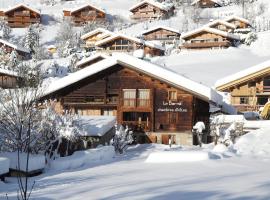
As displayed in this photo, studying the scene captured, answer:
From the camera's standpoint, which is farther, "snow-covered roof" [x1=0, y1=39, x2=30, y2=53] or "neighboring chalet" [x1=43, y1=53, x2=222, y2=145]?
"snow-covered roof" [x1=0, y1=39, x2=30, y2=53]

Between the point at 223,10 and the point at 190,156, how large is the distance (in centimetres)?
8896

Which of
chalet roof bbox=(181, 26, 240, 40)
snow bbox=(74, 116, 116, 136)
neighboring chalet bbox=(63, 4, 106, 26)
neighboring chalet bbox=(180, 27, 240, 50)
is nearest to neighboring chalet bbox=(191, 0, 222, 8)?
neighboring chalet bbox=(63, 4, 106, 26)

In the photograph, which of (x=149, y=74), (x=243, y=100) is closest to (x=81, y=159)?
(x=149, y=74)

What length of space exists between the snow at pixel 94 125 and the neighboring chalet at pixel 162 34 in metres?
50.8

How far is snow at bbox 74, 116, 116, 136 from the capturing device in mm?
21100

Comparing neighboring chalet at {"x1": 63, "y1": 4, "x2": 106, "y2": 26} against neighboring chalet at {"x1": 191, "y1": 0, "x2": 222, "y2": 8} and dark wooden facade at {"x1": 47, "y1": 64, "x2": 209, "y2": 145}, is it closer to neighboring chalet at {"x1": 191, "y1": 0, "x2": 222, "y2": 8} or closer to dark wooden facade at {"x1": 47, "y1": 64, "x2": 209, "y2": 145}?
neighboring chalet at {"x1": 191, "y1": 0, "x2": 222, "y2": 8}

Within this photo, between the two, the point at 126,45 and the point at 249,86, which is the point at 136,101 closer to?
the point at 249,86

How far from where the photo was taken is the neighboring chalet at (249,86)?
32156mm

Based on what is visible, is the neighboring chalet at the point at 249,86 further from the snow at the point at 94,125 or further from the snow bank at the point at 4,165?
the snow bank at the point at 4,165

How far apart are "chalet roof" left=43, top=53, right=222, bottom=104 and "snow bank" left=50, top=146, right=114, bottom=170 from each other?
30.6 feet

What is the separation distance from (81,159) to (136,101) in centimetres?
1315

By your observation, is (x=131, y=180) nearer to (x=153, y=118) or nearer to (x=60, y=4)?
(x=153, y=118)

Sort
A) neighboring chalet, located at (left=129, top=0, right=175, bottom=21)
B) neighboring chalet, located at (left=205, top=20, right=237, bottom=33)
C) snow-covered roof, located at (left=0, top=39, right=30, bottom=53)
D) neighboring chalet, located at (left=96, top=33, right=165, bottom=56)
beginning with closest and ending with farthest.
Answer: neighboring chalet, located at (left=96, top=33, right=165, bottom=56), snow-covered roof, located at (left=0, top=39, right=30, bottom=53), neighboring chalet, located at (left=205, top=20, right=237, bottom=33), neighboring chalet, located at (left=129, top=0, right=175, bottom=21)

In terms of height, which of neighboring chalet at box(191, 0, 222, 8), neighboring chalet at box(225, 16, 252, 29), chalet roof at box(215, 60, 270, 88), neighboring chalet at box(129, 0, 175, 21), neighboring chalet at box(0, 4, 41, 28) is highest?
neighboring chalet at box(191, 0, 222, 8)
